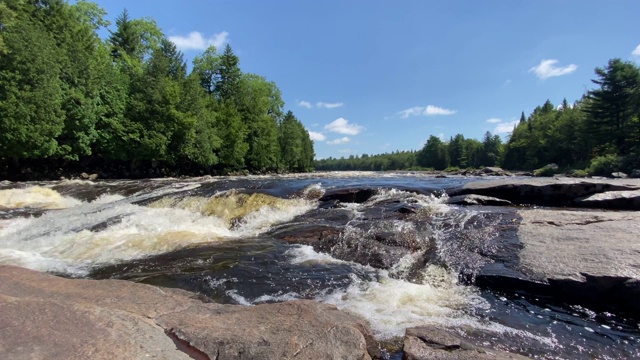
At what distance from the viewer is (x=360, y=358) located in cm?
322

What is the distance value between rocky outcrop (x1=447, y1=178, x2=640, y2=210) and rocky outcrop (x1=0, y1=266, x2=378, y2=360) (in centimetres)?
914

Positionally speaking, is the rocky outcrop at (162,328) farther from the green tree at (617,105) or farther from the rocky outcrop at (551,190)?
the green tree at (617,105)

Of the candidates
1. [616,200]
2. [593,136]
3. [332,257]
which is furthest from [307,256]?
[593,136]

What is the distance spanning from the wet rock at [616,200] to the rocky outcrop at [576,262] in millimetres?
2132

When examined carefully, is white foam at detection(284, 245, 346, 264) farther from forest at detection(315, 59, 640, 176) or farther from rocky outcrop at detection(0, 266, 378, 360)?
forest at detection(315, 59, 640, 176)

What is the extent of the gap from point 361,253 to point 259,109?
44.3m

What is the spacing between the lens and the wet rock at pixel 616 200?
9.16 m

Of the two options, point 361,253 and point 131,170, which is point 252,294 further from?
point 131,170

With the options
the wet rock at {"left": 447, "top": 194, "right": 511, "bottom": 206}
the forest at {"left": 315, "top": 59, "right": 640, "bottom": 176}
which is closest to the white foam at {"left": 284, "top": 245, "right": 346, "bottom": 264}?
the wet rock at {"left": 447, "top": 194, "right": 511, "bottom": 206}

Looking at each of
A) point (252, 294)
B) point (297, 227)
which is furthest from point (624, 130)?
point (252, 294)

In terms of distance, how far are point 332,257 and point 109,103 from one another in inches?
1220

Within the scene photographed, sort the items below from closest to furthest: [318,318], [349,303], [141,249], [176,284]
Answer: [318,318]
[349,303]
[176,284]
[141,249]

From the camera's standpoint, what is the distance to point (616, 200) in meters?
9.25

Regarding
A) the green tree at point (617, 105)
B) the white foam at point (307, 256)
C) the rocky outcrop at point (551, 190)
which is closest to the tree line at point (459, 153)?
the green tree at point (617, 105)
